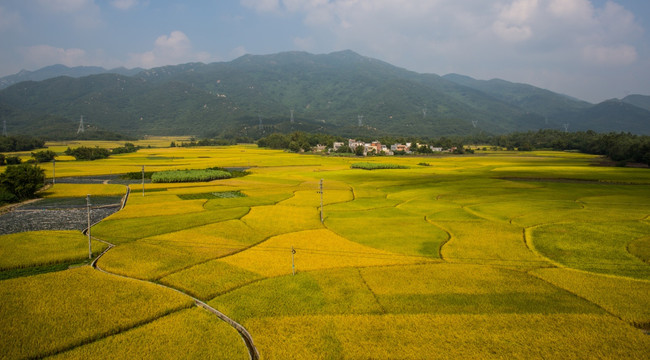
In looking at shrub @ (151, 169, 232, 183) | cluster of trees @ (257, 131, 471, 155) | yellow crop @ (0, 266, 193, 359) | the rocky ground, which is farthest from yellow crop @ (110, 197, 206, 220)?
cluster of trees @ (257, 131, 471, 155)

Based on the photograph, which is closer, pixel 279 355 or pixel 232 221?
pixel 279 355

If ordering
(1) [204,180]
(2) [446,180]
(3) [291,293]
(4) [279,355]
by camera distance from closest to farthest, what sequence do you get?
(4) [279,355], (3) [291,293], (2) [446,180], (1) [204,180]

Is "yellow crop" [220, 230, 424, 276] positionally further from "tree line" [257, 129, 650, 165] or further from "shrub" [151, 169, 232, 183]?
"tree line" [257, 129, 650, 165]

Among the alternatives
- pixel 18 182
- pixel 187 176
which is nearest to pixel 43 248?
pixel 18 182

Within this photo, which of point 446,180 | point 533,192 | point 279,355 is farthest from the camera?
point 446,180

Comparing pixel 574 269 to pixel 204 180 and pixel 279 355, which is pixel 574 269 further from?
pixel 204 180

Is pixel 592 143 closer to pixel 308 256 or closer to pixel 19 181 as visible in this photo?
pixel 308 256

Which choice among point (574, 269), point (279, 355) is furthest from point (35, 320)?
point (574, 269)
